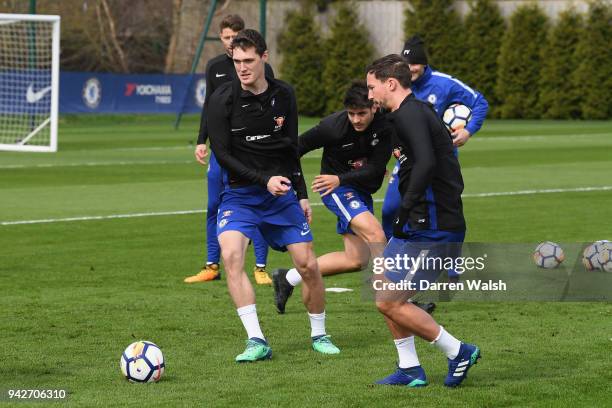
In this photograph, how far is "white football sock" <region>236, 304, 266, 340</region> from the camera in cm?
844

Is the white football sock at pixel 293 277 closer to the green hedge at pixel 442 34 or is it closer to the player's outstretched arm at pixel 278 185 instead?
the player's outstretched arm at pixel 278 185

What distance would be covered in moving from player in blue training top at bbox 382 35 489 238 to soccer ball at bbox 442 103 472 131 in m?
0.04

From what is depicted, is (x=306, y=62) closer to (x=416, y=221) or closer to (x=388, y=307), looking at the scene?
(x=416, y=221)

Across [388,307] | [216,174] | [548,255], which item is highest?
[216,174]

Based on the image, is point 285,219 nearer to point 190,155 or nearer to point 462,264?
point 462,264

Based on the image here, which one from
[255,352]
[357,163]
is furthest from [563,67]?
[255,352]

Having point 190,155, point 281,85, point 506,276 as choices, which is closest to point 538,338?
point 506,276

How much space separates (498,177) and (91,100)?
21.6 meters

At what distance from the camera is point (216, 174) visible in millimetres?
11484

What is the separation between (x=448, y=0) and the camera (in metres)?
49.8

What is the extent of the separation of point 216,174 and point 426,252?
13.6 feet

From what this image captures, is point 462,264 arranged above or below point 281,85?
below

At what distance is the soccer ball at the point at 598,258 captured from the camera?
36.1ft

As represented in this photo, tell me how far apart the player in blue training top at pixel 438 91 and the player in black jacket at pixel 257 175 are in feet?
6.57
